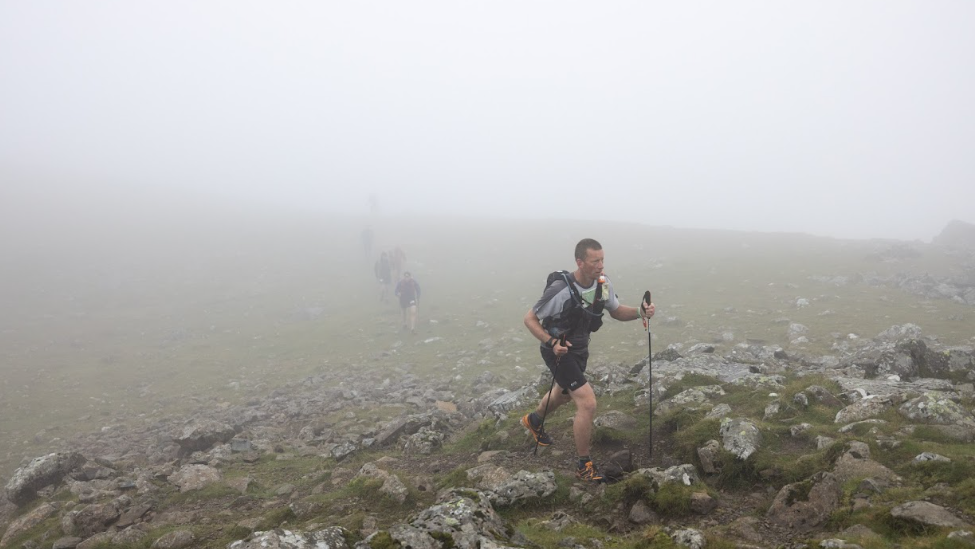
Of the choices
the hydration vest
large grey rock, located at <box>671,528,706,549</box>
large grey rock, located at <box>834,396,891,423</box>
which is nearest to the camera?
large grey rock, located at <box>671,528,706,549</box>

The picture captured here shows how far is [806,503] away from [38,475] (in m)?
12.8

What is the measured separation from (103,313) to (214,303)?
6784 mm

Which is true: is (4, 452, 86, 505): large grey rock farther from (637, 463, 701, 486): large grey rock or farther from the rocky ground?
(637, 463, 701, 486): large grey rock

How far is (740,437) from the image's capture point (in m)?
6.94

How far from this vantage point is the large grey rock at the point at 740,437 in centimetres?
671

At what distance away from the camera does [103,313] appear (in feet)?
112

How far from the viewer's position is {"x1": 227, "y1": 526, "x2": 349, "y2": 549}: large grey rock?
17.9 ft

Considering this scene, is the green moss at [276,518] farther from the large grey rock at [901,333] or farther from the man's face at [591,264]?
the large grey rock at [901,333]

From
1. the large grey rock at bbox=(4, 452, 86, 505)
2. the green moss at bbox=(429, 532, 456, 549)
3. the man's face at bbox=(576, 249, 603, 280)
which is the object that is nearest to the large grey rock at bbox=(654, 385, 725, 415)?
the man's face at bbox=(576, 249, 603, 280)

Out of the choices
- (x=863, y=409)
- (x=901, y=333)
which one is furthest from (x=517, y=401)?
(x=901, y=333)

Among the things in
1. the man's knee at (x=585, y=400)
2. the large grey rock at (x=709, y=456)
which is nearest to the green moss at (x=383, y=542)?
the man's knee at (x=585, y=400)

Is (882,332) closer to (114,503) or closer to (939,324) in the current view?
(939,324)

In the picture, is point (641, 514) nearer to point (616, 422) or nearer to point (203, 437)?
point (616, 422)

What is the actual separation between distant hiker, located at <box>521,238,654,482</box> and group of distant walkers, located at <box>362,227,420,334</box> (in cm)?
2115
